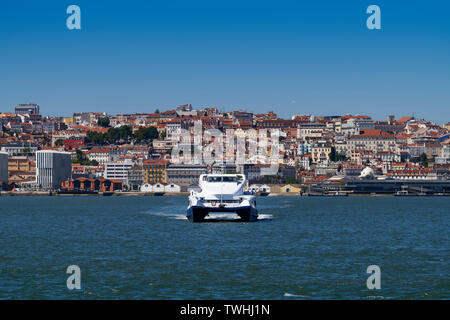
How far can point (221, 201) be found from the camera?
39312mm

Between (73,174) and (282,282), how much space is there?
13405cm

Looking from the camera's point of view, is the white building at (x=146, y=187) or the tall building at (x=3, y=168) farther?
the tall building at (x=3, y=168)

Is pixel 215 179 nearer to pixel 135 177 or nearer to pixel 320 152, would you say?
pixel 135 177

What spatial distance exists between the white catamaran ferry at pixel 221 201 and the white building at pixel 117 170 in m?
105

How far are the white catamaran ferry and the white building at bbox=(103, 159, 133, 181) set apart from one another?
105034 millimetres

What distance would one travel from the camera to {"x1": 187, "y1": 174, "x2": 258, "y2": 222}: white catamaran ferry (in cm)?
3881

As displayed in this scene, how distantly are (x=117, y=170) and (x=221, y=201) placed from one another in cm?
10750

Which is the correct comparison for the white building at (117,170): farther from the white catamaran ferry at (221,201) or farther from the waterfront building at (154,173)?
the white catamaran ferry at (221,201)

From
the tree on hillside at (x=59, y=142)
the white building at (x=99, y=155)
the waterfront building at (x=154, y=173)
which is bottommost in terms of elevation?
the waterfront building at (x=154, y=173)

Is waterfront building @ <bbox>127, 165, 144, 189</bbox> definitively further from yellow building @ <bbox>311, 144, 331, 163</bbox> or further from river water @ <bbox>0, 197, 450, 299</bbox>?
river water @ <bbox>0, 197, 450, 299</bbox>

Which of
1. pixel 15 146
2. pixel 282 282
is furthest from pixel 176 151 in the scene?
pixel 282 282

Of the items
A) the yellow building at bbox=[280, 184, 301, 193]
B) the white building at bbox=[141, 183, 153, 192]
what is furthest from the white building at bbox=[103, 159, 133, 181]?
the yellow building at bbox=[280, 184, 301, 193]

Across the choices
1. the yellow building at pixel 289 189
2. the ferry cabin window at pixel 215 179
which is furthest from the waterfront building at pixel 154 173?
the ferry cabin window at pixel 215 179

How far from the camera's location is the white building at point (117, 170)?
474 ft
